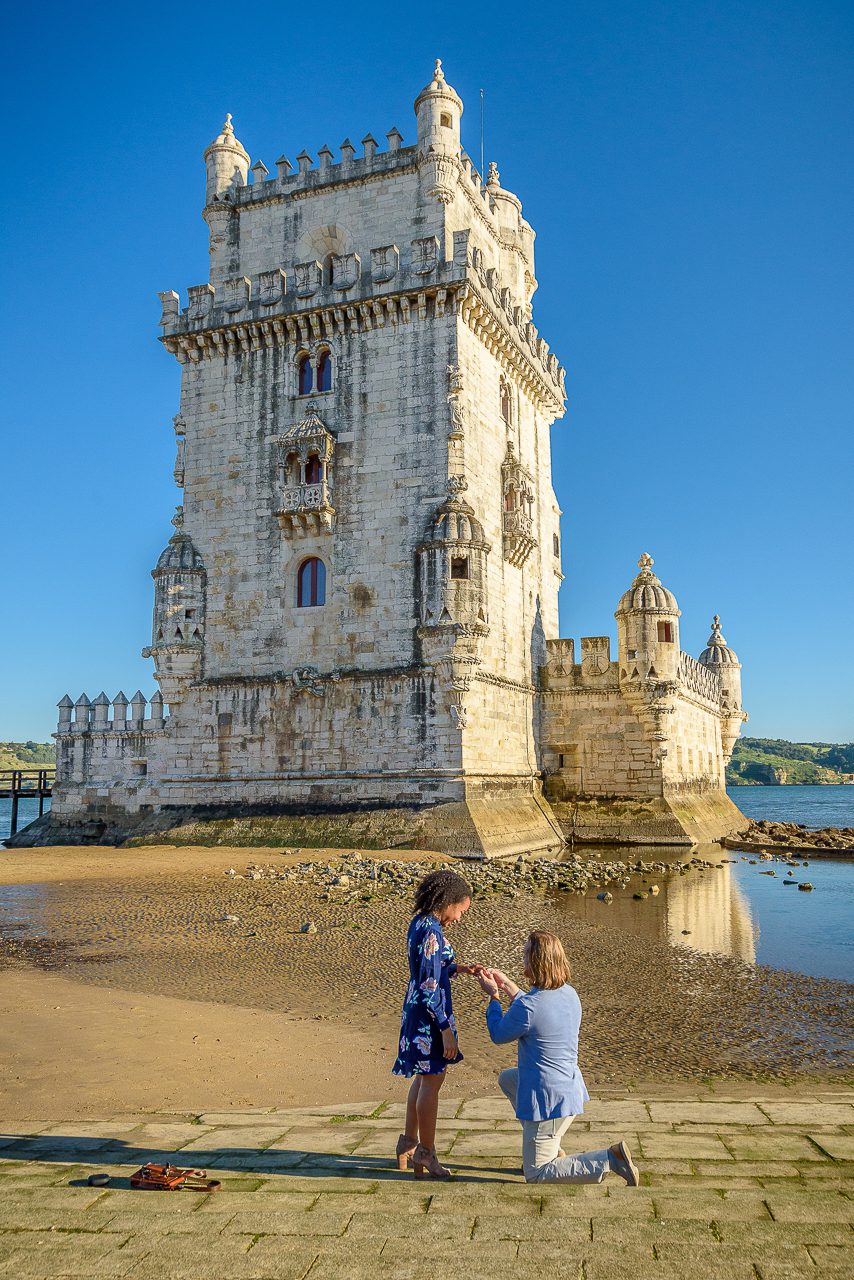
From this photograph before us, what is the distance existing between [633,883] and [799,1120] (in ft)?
Answer: 53.4

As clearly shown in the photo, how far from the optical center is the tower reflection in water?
15.4m

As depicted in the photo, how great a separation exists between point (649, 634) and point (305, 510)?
1187 centimetres

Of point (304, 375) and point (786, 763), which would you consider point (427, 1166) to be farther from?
point (786, 763)

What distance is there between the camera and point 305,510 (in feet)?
91.3

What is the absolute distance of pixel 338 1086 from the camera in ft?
25.6

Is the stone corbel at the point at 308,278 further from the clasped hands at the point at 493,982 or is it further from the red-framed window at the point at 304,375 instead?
the clasped hands at the point at 493,982

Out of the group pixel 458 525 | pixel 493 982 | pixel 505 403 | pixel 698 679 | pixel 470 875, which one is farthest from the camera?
pixel 698 679

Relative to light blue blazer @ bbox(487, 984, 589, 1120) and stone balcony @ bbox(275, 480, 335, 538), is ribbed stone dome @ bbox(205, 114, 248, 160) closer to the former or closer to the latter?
stone balcony @ bbox(275, 480, 335, 538)

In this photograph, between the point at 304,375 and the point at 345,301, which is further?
the point at 304,375

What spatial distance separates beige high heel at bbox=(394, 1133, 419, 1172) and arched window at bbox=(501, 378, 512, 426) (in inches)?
1089

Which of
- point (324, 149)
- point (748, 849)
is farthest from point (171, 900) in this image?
point (324, 149)

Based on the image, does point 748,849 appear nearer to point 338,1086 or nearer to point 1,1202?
point 338,1086

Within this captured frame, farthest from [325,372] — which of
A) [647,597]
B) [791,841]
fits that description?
[791,841]

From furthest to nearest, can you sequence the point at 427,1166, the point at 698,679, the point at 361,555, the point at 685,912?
the point at 698,679, the point at 361,555, the point at 685,912, the point at 427,1166
